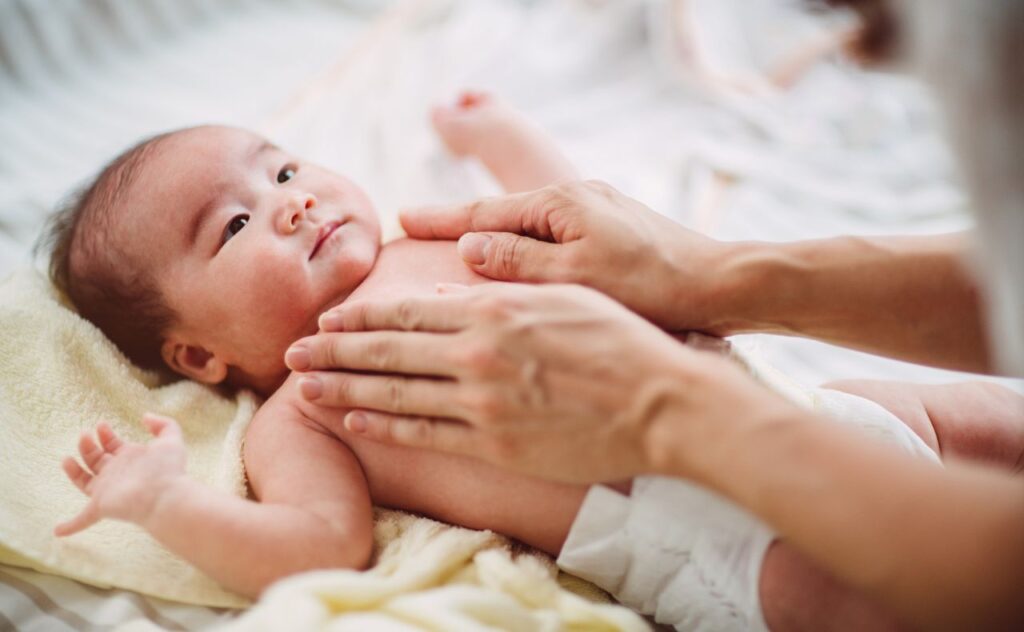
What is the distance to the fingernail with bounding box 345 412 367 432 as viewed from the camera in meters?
0.93

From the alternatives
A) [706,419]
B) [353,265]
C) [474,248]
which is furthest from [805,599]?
[353,265]

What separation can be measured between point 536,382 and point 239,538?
392 mm

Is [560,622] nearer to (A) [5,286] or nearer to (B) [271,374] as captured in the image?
(B) [271,374]

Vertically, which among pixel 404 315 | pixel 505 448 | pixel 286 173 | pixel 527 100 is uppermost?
pixel 527 100

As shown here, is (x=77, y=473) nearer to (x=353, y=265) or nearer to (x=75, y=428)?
(x=75, y=428)

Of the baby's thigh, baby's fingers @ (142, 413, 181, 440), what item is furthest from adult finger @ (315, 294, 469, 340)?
the baby's thigh

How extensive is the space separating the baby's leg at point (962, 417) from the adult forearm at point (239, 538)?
30.9 inches

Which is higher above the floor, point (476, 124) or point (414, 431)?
point (476, 124)

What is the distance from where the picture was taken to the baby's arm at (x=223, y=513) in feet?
2.80

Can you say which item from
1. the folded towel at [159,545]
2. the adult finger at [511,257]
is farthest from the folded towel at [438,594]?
the adult finger at [511,257]

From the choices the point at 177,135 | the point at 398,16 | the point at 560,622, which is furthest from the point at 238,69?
the point at 560,622

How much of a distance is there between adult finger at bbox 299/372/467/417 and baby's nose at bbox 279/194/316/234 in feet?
0.83

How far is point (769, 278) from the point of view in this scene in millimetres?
943

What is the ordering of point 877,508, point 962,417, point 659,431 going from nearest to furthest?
point 877,508, point 659,431, point 962,417
